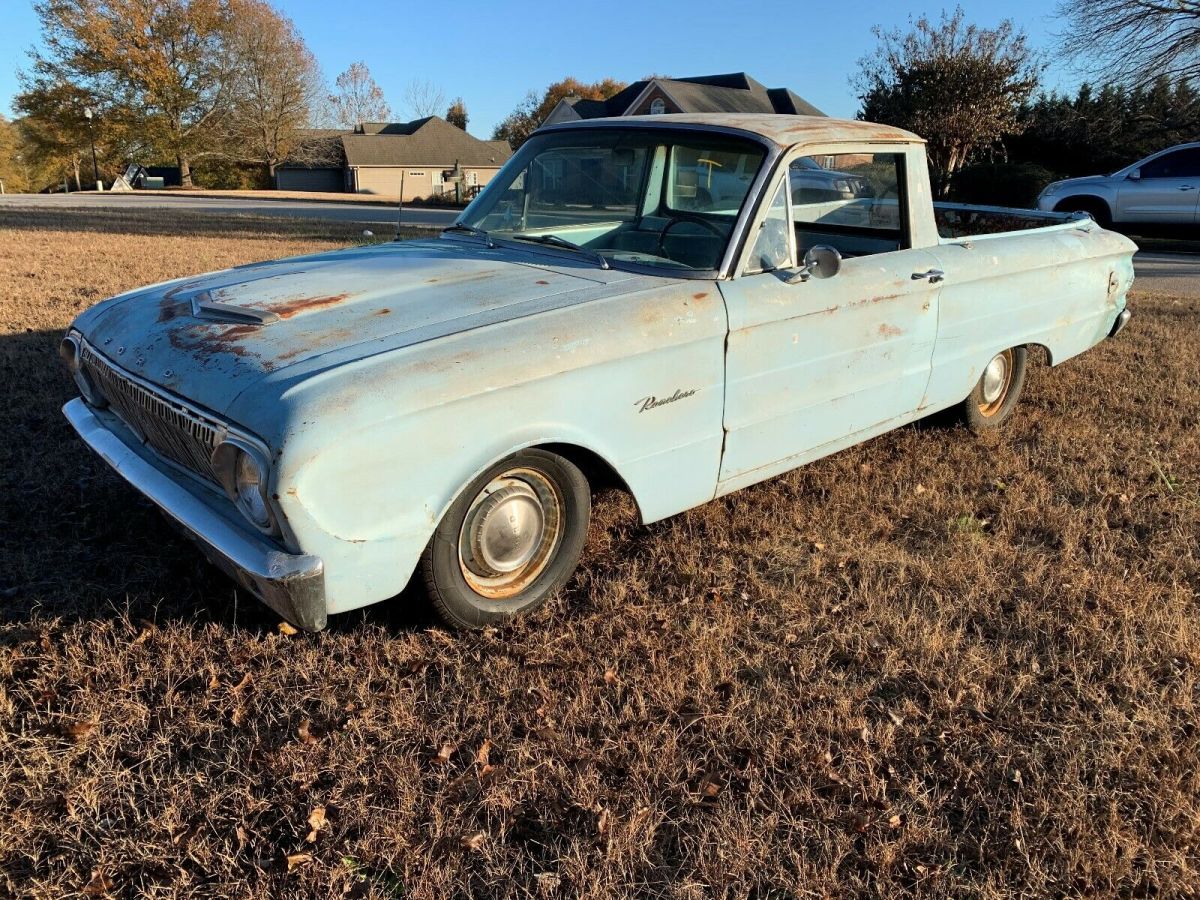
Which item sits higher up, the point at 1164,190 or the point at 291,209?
the point at 1164,190

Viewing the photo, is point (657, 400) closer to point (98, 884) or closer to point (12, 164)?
point (98, 884)

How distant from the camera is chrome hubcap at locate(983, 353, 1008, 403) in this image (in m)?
4.73

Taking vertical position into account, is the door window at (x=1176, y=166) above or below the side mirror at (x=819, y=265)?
above

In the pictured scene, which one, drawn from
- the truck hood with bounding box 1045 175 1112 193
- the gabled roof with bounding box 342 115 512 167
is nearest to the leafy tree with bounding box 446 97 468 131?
the gabled roof with bounding box 342 115 512 167

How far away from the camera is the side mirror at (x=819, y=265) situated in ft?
10.6

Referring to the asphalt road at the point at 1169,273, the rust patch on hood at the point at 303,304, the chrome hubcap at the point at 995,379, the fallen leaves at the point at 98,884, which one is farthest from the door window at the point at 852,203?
the asphalt road at the point at 1169,273

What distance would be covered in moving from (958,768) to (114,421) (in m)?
3.03

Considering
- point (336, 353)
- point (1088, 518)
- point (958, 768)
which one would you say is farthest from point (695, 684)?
point (1088, 518)

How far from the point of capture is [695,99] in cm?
3556

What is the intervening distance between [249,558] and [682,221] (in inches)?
84.7

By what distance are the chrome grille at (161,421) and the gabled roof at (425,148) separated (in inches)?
2059

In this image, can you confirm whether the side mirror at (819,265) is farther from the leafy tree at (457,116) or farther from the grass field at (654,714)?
the leafy tree at (457,116)

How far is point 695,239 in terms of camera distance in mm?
3314

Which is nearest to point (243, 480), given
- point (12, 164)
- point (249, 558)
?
point (249, 558)
